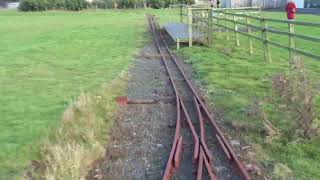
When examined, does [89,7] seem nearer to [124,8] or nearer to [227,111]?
[124,8]

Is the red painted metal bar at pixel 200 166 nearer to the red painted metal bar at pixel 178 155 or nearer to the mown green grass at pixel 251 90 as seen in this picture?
the red painted metal bar at pixel 178 155

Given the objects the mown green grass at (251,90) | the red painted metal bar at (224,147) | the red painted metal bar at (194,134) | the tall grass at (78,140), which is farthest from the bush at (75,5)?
the red painted metal bar at (224,147)

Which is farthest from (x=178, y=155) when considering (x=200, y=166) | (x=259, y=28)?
(x=259, y=28)

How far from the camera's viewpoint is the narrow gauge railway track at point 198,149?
6.29m

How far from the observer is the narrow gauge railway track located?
6293 mm

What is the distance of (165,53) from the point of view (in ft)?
62.7

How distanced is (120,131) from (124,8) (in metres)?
63.4

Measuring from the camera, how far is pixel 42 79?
13.2m

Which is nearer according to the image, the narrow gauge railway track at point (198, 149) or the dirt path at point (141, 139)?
the narrow gauge railway track at point (198, 149)


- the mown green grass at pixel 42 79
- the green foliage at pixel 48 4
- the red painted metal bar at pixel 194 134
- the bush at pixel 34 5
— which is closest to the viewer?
the red painted metal bar at pixel 194 134

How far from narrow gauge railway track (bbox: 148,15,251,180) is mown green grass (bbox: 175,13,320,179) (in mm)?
370

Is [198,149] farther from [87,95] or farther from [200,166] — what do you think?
[87,95]

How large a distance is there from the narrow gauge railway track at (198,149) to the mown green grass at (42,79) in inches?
74.2

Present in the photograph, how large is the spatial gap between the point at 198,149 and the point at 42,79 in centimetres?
716
